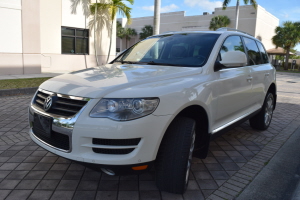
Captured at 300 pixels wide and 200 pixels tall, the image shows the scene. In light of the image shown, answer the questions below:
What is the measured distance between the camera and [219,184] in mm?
3037

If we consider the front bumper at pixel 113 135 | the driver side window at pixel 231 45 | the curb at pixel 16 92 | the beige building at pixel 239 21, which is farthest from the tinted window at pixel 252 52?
the beige building at pixel 239 21

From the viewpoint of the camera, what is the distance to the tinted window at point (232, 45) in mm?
3540

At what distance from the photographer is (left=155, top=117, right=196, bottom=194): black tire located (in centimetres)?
250

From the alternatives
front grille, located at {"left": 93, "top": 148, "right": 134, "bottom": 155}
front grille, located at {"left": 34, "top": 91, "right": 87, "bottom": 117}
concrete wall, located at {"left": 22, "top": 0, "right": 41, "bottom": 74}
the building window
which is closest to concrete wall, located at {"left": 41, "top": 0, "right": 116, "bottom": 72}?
the building window

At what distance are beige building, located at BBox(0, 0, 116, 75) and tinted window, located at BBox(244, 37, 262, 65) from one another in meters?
10.5

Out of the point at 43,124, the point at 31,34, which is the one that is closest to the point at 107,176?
the point at 43,124

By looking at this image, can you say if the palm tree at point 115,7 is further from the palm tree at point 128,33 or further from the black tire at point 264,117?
the palm tree at point 128,33

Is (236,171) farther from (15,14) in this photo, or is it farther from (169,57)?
(15,14)

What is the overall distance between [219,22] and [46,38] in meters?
29.3

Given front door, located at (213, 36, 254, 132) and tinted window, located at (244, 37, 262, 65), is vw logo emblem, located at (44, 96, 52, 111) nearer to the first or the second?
front door, located at (213, 36, 254, 132)

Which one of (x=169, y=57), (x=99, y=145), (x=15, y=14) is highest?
(x=15, y=14)

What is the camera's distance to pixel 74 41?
52.5ft

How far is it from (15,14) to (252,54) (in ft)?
35.4

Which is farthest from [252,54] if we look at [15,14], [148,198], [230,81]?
[15,14]
